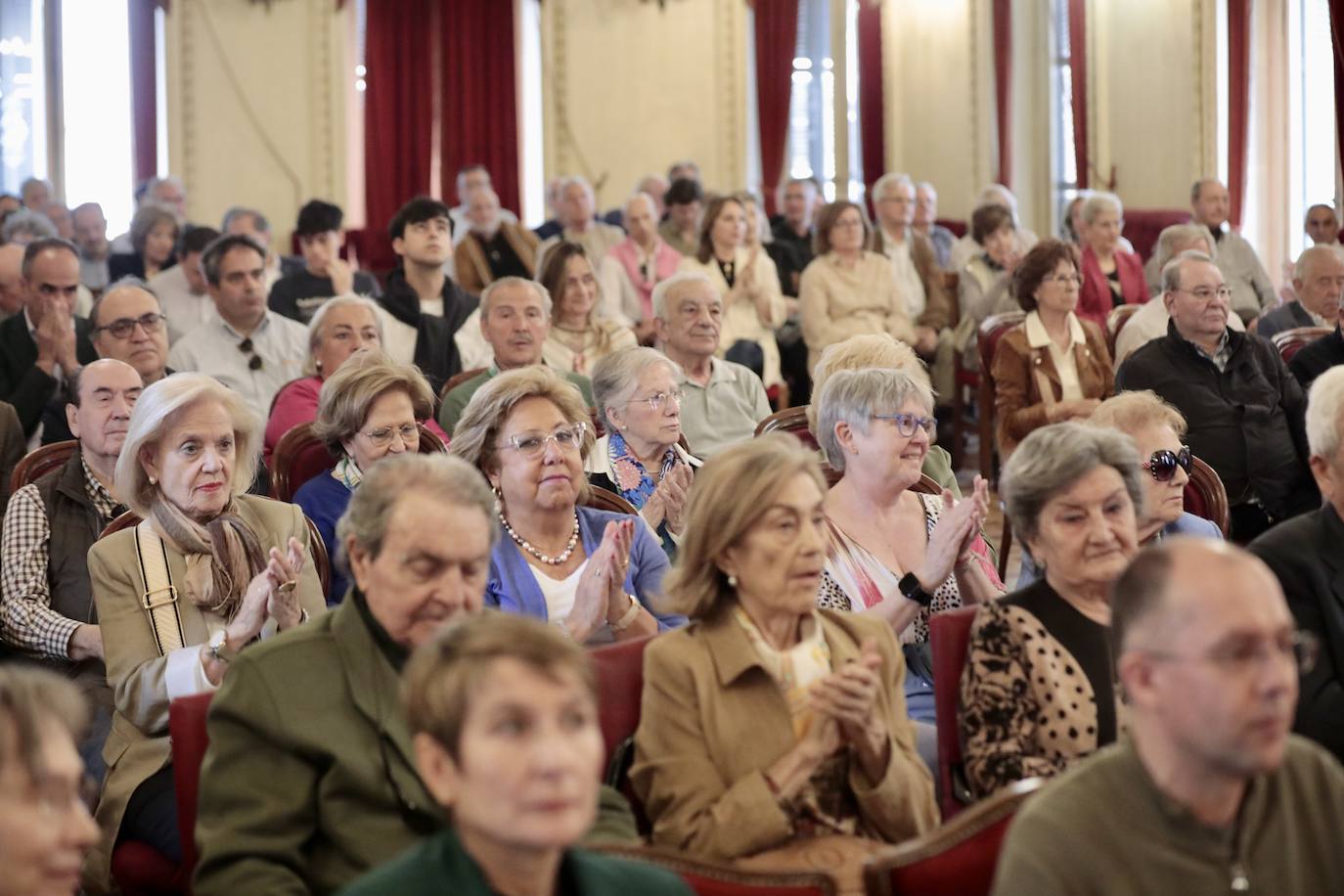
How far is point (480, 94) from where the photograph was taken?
12148 millimetres

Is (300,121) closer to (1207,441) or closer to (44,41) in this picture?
(44,41)

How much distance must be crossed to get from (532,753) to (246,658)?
0.77m

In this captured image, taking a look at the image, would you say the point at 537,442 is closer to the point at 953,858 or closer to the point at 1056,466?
the point at 1056,466

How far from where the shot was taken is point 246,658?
2178 millimetres

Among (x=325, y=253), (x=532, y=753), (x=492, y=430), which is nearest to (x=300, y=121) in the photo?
(x=325, y=253)

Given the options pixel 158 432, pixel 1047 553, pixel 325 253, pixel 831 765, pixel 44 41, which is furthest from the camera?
pixel 44 41

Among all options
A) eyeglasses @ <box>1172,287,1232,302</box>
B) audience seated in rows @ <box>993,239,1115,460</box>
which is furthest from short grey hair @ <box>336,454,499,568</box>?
audience seated in rows @ <box>993,239,1115,460</box>

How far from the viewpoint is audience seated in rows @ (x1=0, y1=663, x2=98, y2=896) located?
1.60 m

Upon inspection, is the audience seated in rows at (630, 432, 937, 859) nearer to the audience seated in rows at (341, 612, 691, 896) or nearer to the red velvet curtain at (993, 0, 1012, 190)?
the audience seated in rows at (341, 612, 691, 896)

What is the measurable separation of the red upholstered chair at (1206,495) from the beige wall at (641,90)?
8.83 meters

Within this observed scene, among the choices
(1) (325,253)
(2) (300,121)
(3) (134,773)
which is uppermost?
(2) (300,121)

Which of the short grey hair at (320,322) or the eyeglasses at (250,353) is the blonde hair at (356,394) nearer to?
the short grey hair at (320,322)

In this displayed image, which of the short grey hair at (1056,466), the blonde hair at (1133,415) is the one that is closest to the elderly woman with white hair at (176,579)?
the short grey hair at (1056,466)

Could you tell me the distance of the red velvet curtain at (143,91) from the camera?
11117mm
